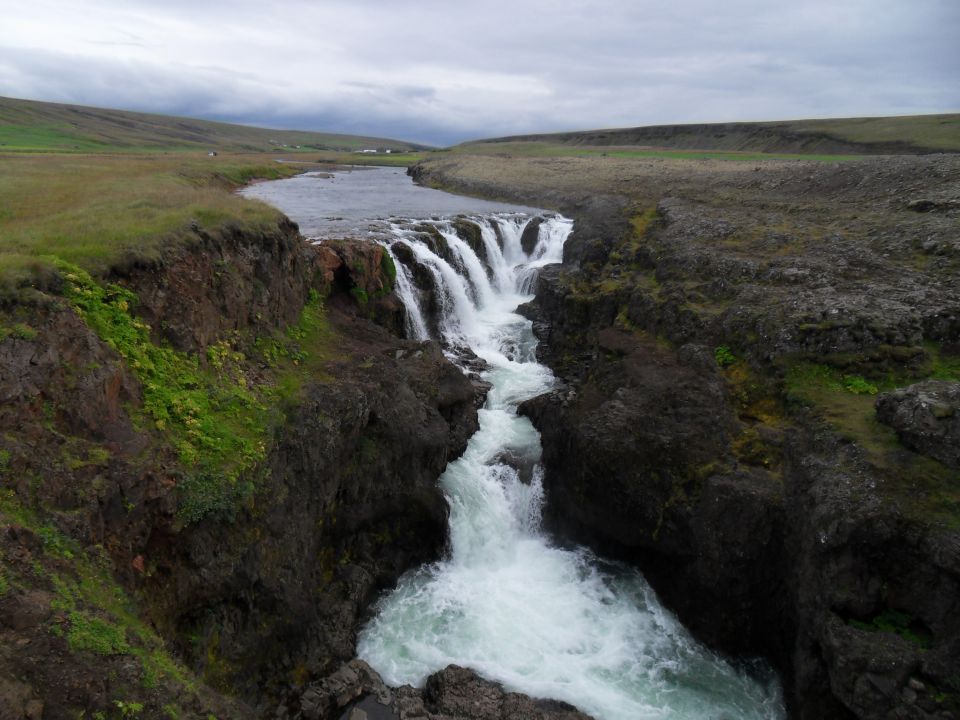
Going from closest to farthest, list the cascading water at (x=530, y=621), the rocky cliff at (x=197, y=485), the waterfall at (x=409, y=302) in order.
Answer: the rocky cliff at (x=197, y=485) → the cascading water at (x=530, y=621) → the waterfall at (x=409, y=302)

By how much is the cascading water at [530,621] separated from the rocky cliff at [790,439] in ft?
2.64

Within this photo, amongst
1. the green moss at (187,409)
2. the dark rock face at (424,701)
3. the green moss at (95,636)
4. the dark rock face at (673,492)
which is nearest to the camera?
the green moss at (95,636)

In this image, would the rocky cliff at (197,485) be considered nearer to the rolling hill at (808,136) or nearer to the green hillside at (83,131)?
the green hillside at (83,131)

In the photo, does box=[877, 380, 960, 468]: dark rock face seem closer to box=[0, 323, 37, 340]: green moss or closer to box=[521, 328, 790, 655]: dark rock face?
box=[521, 328, 790, 655]: dark rock face

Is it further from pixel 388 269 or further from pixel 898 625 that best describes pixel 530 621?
pixel 388 269

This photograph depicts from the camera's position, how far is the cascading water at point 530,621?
13453 mm

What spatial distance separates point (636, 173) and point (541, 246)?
2644 centimetres

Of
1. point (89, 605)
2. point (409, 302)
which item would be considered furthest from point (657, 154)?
point (89, 605)

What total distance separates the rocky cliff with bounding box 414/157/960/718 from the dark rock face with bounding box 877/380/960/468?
0.15ft

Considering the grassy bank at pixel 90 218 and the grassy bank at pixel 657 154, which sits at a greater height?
the grassy bank at pixel 657 154

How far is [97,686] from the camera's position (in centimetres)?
751

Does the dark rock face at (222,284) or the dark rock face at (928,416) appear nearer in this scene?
the dark rock face at (928,416)

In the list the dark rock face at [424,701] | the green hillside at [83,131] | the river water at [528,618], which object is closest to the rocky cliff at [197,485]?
the dark rock face at [424,701]

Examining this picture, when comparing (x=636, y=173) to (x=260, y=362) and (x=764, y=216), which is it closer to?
(x=764, y=216)
